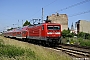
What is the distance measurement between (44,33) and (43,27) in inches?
33.5

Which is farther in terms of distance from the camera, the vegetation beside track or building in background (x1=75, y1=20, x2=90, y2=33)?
building in background (x1=75, y1=20, x2=90, y2=33)

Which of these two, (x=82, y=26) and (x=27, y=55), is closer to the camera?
(x=27, y=55)

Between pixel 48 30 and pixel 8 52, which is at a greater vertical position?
pixel 48 30

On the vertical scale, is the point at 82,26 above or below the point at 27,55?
above

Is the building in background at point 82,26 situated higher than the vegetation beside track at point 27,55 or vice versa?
the building in background at point 82,26

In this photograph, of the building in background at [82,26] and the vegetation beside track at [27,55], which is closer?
the vegetation beside track at [27,55]

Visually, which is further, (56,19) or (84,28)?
(84,28)

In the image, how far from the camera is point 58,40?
25234 mm

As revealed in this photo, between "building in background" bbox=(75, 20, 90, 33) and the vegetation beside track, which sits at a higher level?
"building in background" bbox=(75, 20, 90, 33)

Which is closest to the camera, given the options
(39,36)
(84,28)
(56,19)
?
(39,36)

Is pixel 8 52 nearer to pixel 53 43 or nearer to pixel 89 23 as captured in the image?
pixel 53 43

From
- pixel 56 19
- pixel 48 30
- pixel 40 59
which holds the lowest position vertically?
pixel 40 59

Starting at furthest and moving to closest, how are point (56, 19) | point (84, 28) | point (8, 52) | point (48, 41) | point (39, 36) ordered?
point (84, 28) < point (56, 19) < point (39, 36) < point (48, 41) < point (8, 52)

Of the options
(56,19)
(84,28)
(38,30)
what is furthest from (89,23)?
(38,30)
